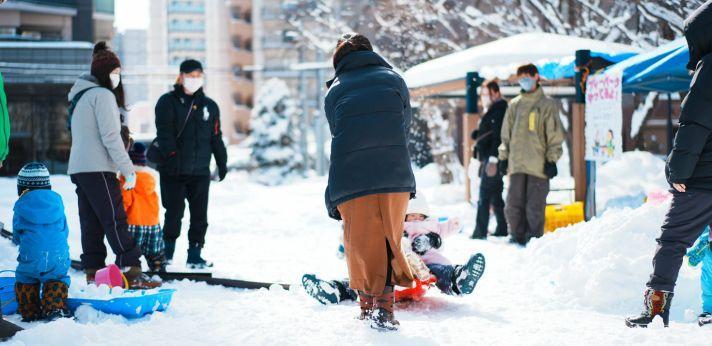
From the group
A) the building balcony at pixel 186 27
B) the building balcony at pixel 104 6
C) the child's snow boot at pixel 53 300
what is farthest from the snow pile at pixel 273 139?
the child's snow boot at pixel 53 300

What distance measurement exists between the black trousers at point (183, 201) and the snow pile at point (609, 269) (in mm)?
3038

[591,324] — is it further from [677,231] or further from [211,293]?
[211,293]

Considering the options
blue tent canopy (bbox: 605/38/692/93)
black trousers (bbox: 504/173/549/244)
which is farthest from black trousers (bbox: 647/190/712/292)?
black trousers (bbox: 504/173/549/244)

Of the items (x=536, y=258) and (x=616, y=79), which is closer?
(x=536, y=258)

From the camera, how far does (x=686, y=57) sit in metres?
7.80

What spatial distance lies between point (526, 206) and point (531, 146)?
73cm

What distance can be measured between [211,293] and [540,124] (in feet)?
14.7

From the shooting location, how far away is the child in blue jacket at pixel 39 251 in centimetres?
500

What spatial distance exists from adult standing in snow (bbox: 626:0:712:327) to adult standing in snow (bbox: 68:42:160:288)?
3764 mm

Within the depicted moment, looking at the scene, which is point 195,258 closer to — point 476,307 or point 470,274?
point 476,307

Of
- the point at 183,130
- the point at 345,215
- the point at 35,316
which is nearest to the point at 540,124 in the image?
the point at 183,130

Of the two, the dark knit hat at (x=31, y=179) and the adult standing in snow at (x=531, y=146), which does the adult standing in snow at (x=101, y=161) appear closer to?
the dark knit hat at (x=31, y=179)

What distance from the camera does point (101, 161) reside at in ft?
20.1

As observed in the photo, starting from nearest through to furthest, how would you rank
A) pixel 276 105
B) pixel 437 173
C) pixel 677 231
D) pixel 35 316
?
1. pixel 677 231
2. pixel 35 316
3. pixel 437 173
4. pixel 276 105
